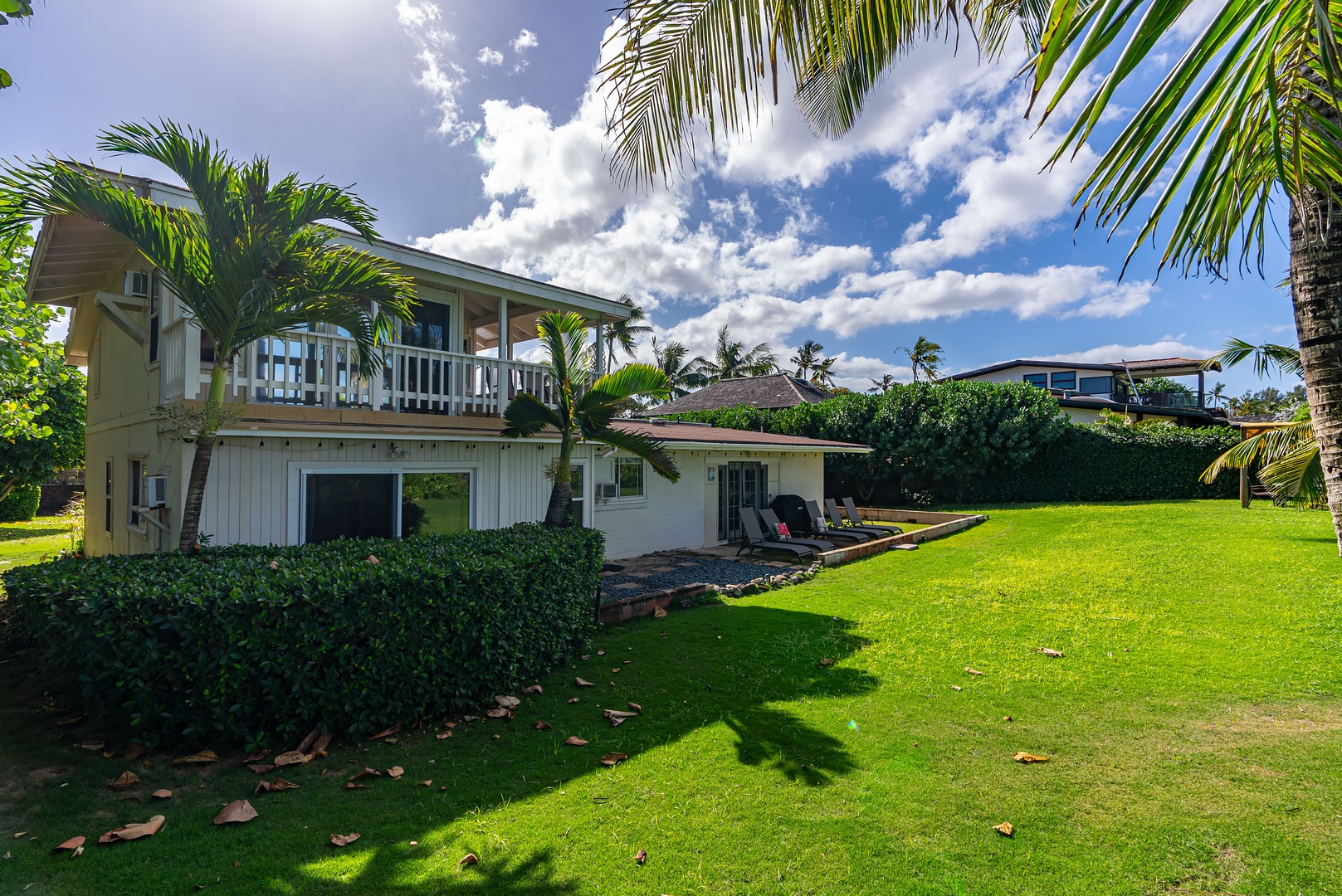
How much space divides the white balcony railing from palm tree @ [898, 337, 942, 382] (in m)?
40.4

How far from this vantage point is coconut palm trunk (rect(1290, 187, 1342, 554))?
2.22 meters

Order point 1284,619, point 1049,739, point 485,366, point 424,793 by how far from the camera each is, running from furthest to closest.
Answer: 1. point 485,366
2. point 1284,619
3. point 1049,739
4. point 424,793

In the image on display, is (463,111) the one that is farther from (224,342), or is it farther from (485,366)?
(224,342)

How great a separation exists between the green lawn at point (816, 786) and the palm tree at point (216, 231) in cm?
380

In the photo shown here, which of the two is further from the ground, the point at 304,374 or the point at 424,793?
the point at 304,374

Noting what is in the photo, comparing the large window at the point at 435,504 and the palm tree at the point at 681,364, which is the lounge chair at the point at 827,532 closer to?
the large window at the point at 435,504

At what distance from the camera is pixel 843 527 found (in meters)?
17.4

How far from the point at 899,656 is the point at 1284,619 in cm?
484

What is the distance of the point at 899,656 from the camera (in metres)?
6.66

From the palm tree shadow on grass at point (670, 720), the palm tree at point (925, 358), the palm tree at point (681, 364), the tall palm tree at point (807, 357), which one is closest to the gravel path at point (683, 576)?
the palm tree shadow on grass at point (670, 720)

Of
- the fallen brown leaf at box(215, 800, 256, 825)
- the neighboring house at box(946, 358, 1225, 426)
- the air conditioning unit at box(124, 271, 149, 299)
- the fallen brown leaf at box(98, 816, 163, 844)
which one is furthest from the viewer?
the neighboring house at box(946, 358, 1225, 426)

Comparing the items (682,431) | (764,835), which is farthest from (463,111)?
(764,835)

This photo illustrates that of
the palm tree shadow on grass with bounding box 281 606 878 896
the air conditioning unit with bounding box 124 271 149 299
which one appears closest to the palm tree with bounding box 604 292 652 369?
the air conditioning unit with bounding box 124 271 149 299

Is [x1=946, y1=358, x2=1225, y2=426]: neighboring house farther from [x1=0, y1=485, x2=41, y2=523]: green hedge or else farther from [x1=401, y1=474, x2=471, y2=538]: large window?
[x1=0, y1=485, x2=41, y2=523]: green hedge
